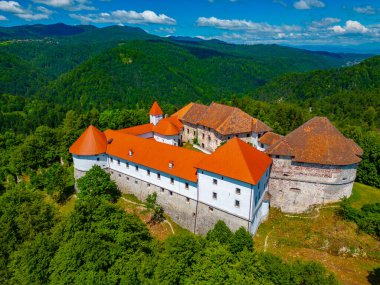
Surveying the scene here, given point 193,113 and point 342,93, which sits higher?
point 193,113

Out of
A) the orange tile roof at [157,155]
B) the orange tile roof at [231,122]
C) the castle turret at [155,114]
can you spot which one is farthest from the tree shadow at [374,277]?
the castle turret at [155,114]

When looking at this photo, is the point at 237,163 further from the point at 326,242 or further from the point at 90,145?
the point at 90,145

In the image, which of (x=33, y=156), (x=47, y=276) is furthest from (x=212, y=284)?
(x=33, y=156)

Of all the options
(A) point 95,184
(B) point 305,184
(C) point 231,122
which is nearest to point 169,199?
(A) point 95,184

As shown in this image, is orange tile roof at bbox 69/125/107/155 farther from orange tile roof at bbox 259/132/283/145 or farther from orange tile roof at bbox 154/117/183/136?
orange tile roof at bbox 259/132/283/145

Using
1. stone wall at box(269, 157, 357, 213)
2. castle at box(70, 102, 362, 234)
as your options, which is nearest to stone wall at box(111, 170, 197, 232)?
castle at box(70, 102, 362, 234)

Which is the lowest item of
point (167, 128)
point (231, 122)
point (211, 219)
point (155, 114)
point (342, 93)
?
point (211, 219)
